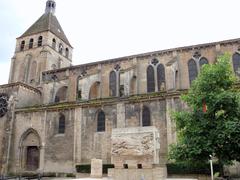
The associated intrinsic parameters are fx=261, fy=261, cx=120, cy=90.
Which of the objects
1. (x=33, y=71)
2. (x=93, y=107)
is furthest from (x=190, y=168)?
(x=33, y=71)

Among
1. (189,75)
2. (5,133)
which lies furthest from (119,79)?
(5,133)

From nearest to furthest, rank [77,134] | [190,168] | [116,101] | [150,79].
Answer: [190,168], [116,101], [77,134], [150,79]

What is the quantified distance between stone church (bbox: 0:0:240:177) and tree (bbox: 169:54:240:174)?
531 centimetres

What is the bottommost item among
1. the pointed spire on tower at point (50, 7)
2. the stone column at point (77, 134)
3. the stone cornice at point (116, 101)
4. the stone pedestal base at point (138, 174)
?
the stone pedestal base at point (138, 174)

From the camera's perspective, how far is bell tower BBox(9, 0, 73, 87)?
43.3m

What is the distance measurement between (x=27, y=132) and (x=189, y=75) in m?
19.4

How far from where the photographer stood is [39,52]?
4456 cm

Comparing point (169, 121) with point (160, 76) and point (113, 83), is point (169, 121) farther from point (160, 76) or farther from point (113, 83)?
point (113, 83)

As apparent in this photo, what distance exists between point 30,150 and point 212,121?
20645 millimetres

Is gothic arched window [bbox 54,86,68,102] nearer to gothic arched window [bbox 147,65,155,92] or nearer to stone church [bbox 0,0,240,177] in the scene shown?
stone church [bbox 0,0,240,177]

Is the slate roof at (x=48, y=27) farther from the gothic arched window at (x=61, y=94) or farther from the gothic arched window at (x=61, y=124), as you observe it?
the gothic arched window at (x=61, y=124)

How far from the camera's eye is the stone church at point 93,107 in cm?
2441

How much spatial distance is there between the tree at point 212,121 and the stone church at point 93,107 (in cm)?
531

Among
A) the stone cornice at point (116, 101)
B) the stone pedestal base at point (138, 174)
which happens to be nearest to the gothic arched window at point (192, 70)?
the stone cornice at point (116, 101)
